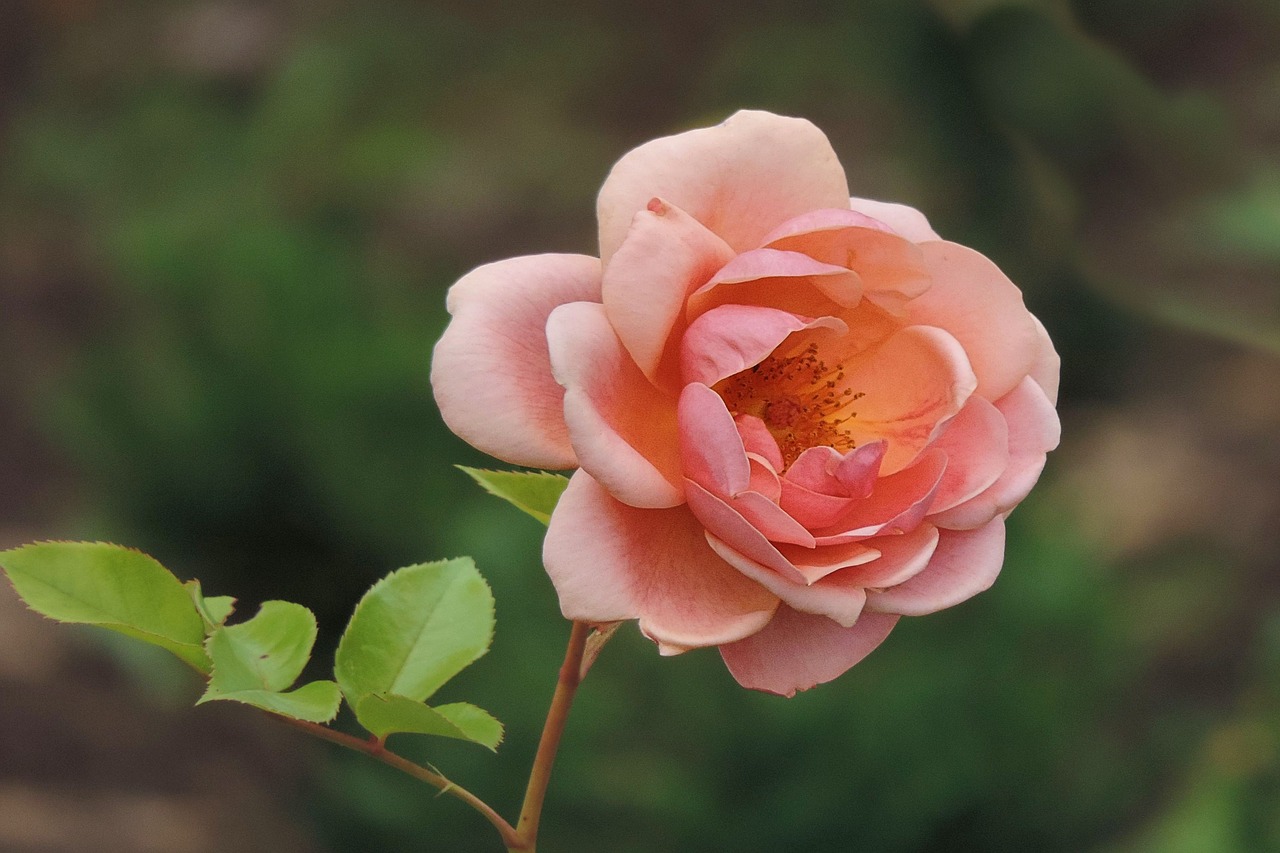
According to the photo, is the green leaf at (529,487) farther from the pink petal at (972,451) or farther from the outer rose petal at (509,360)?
the pink petal at (972,451)

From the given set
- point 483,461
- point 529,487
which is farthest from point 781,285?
point 483,461

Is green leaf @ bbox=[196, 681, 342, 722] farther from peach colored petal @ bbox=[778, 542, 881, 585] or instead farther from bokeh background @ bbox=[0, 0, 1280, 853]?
bokeh background @ bbox=[0, 0, 1280, 853]

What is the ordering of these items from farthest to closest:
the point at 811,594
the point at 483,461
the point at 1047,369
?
the point at 483,461, the point at 1047,369, the point at 811,594

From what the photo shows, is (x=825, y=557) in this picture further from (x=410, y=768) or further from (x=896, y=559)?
(x=410, y=768)

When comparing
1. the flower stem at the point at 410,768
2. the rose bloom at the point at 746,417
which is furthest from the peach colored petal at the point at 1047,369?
the flower stem at the point at 410,768

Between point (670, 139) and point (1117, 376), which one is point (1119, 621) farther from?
point (670, 139)

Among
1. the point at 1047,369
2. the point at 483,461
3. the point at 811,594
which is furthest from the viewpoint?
the point at 483,461
